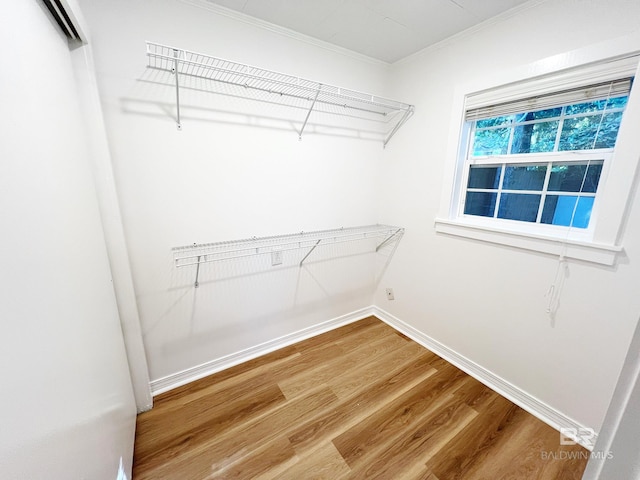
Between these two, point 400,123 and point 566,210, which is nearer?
point 566,210

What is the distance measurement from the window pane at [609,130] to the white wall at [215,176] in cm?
139

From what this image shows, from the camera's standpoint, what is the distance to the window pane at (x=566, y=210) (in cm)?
136

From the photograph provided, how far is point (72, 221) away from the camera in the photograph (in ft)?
2.73

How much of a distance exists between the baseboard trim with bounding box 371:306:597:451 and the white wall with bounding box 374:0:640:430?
0.12ft

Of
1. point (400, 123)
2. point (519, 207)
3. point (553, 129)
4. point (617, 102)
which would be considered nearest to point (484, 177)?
point (519, 207)

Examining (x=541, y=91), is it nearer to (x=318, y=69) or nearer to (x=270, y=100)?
(x=318, y=69)

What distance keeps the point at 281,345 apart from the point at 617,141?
2374 millimetres

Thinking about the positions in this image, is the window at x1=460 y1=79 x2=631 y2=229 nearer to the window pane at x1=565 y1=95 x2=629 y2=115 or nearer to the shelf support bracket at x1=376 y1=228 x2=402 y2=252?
the window pane at x1=565 y1=95 x2=629 y2=115

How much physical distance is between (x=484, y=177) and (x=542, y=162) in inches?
12.9

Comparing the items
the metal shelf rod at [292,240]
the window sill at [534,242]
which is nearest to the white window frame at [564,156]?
the window sill at [534,242]

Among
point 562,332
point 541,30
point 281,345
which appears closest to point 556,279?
point 562,332

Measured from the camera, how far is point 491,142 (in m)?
1.73

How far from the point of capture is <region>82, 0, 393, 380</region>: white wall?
1.31m

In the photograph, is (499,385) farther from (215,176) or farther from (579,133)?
(215,176)
